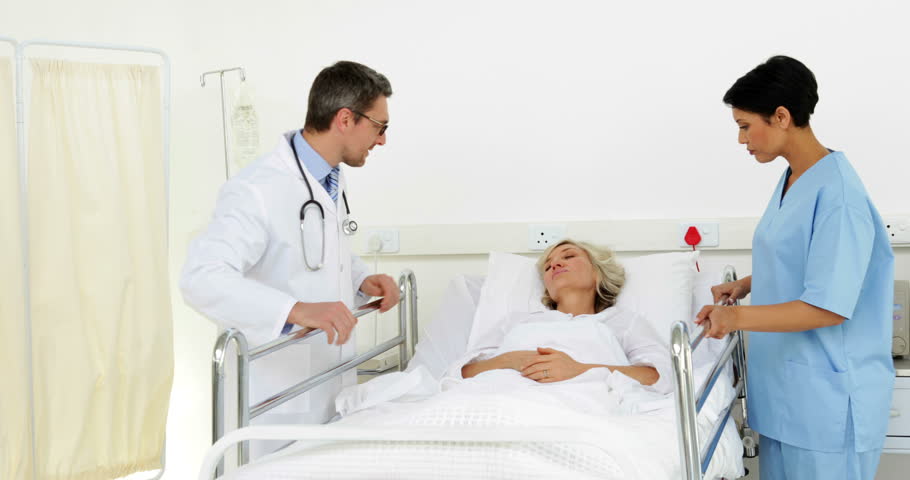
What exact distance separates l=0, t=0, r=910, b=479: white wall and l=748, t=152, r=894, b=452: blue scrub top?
83 cm

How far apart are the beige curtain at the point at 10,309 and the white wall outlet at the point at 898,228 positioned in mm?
2643

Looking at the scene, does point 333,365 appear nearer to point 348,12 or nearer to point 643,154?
point 643,154

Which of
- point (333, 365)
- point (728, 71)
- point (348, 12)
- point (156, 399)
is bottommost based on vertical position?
point (156, 399)

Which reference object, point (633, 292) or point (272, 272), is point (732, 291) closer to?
point (633, 292)

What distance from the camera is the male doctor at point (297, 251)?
5.51ft

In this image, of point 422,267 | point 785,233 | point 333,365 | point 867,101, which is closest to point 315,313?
point 333,365

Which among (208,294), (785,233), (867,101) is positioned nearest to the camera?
(208,294)

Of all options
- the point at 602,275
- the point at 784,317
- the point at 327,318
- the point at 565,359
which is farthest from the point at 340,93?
the point at 784,317

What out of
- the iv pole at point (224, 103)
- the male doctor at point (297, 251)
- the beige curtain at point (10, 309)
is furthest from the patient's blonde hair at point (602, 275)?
the beige curtain at point (10, 309)

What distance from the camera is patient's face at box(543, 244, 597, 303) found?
7.93 feet

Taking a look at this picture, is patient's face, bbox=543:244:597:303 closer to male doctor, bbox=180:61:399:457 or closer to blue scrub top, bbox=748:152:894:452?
male doctor, bbox=180:61:399:457

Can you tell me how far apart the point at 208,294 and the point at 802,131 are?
1.37 meters

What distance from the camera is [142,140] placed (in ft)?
9.06

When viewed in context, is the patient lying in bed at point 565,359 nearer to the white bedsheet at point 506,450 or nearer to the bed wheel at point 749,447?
the white bedsheet at point 506,450
